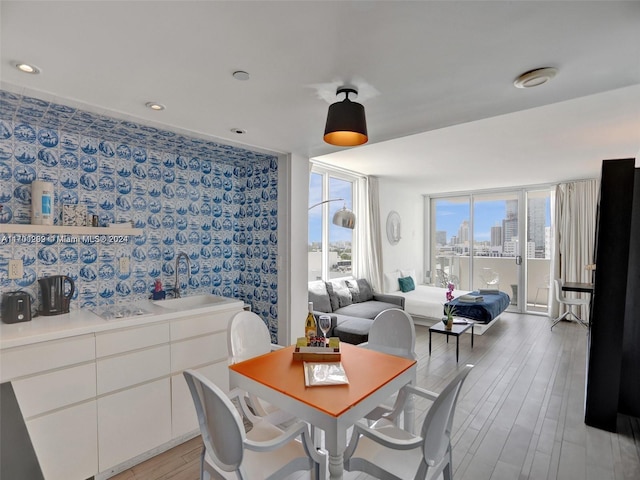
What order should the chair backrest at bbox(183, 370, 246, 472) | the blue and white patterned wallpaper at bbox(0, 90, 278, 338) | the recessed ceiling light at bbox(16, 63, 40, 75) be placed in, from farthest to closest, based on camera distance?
the blue and white patterned wallpaper at bbox(0, 90, 278, 338) → the recessed ceiling light at bbox(16, 63, 40, 75) → the chair backrest at bbox(183, 370, 246, 472)

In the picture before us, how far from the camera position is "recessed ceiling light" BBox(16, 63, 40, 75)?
161cm

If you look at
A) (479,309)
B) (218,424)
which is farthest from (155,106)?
(479,309)

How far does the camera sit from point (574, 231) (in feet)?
19.7

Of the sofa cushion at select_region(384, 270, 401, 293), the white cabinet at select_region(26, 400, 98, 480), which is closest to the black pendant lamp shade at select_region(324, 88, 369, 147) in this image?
the white cabinet at select_region(26, 400, 98, 480)

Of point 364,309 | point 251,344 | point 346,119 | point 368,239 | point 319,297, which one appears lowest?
point 364,309

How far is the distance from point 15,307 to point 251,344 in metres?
1.47

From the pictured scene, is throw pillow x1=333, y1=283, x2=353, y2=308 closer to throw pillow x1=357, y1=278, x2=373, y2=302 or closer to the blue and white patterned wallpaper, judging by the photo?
throw pillow x1=357, y1=278, x2=373, y2=302

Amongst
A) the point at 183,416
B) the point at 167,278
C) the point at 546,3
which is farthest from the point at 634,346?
the point at 167,278

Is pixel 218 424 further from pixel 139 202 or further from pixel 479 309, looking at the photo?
pixel 479 309

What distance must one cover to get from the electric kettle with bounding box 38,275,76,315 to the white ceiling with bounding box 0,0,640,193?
1210 mm

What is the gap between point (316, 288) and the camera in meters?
4.55

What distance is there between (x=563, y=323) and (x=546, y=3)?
20.9 feet

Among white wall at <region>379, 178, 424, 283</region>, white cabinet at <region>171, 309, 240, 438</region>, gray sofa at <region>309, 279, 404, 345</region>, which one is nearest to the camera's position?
white cabinet at <region>171, 309, 240, 438</region>

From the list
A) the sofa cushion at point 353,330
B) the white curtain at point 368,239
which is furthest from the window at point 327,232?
the sofa cushion at point 353,330
